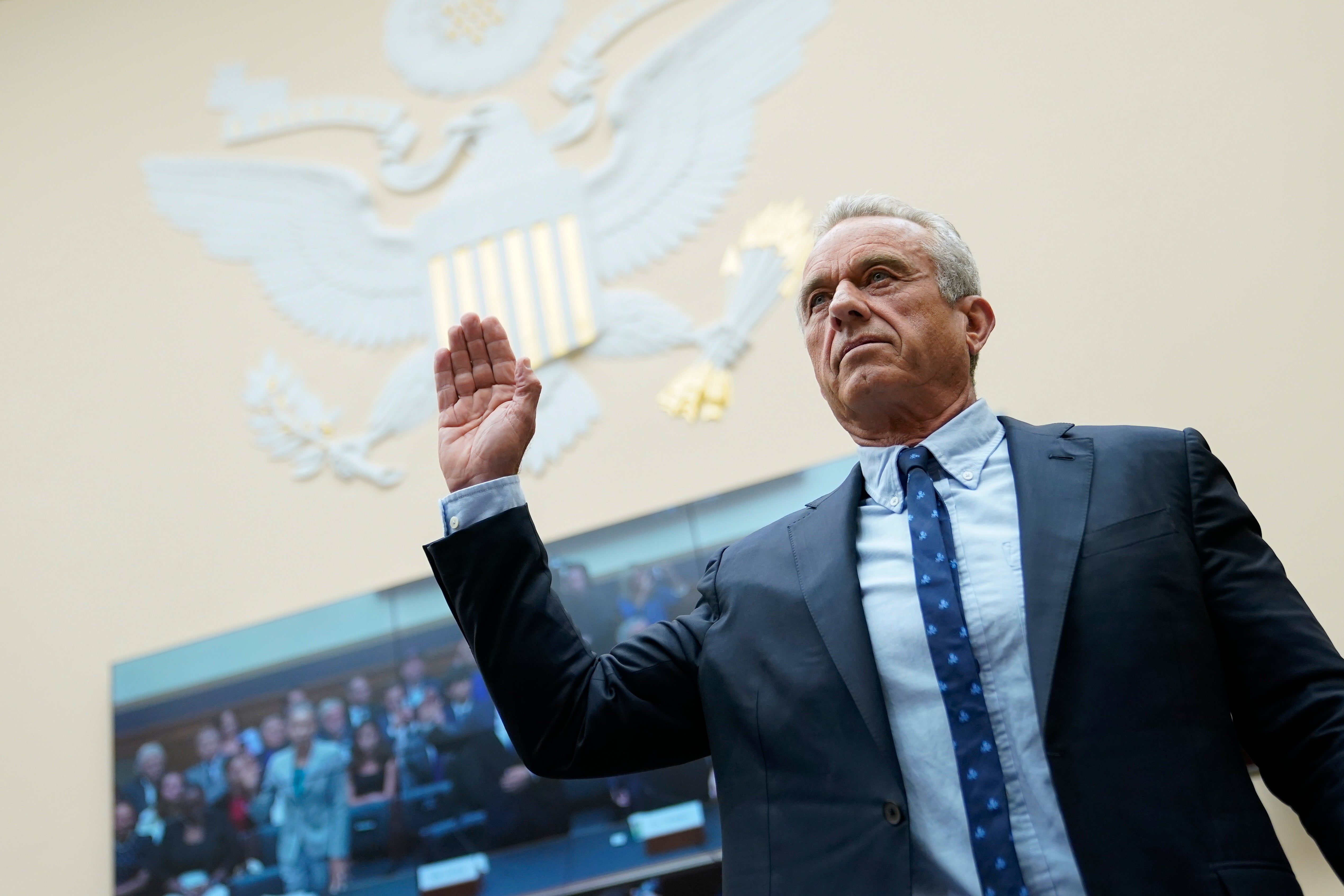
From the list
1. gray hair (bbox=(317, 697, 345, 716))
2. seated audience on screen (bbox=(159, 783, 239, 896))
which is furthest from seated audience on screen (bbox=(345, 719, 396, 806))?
seated audience on screen (bbox=(159, 783, 239, 896))

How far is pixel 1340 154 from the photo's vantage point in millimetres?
3373

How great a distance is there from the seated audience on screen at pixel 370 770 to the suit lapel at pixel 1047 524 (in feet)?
10.7

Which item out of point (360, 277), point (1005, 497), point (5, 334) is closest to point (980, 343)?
point (1005, 497)

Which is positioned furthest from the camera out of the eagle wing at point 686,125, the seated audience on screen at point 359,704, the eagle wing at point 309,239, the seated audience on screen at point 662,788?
the eagle wing at point 309,239

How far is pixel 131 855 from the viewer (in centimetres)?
428

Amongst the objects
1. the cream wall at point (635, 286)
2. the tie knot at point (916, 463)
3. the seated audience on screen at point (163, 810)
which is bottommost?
the tie knot at point (916, 463)

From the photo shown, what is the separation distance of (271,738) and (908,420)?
11.6 ft

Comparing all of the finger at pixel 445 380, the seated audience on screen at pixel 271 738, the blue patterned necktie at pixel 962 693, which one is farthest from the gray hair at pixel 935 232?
the seated audience on screen at pixel 271 738

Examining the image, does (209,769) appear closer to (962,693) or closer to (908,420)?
(908,420)

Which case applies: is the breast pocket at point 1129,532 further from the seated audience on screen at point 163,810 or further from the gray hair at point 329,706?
the seated audience on screen at point 163,810

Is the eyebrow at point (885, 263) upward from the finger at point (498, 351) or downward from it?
upward

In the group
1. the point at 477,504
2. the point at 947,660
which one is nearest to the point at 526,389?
the point at 477,504

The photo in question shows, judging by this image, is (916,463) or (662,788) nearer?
(916,463)

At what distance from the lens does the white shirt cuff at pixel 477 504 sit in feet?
4.29
